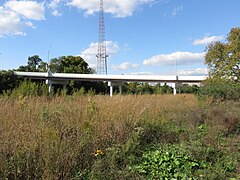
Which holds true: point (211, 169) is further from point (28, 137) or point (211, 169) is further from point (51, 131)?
point (28, 137)

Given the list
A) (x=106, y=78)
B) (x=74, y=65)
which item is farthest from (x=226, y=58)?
(x=74, y=65)

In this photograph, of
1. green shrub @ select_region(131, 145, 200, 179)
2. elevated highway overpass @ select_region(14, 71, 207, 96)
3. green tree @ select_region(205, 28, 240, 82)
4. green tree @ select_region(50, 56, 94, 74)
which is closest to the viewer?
green shrub @ select_region(131, 145, 200, 179)

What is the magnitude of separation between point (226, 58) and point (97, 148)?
22832mm

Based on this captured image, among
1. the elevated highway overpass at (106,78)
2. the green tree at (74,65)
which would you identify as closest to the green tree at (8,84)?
the elevated highway overpass at (106,78)

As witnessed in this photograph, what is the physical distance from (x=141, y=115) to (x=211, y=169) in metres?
2.16

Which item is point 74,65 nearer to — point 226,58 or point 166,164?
point 226,58

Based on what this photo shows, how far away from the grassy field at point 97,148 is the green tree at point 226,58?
1914 cm

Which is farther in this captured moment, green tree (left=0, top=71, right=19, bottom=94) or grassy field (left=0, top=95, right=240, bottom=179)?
green tree (left=0, top=71, right=19, bottom=94)

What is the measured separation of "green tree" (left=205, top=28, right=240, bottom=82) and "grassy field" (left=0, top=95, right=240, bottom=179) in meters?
19.1

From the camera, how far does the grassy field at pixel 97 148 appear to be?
2.82 metres

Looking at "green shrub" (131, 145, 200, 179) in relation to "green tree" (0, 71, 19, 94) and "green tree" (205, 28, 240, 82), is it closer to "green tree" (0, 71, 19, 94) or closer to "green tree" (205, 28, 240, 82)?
"green tree" (0, 71, 19, 94)

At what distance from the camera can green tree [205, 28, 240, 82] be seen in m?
22.3

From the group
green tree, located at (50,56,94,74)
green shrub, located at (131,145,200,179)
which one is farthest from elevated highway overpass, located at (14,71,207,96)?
green shrub, located at (131,145,200,179)

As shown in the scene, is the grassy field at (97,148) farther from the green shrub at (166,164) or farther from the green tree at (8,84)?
the green tree at (8,84)
